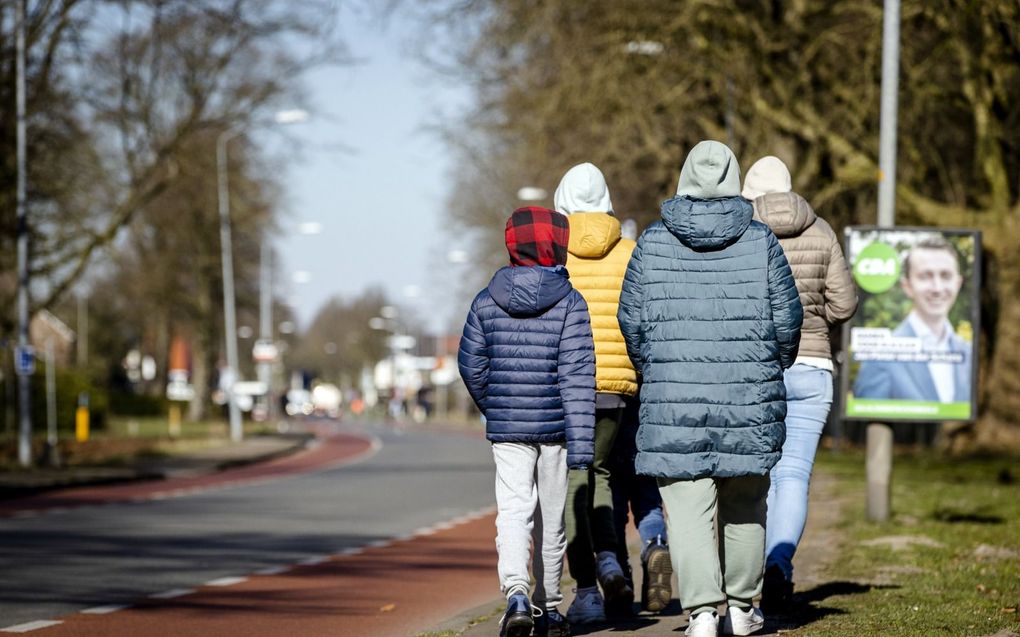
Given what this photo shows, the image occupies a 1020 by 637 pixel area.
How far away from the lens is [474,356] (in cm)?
737

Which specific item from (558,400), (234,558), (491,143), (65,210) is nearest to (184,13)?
(65,210)

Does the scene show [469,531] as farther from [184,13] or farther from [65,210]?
[65,210]

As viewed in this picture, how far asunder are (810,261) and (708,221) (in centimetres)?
135

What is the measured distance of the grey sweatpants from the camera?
24.0 feet

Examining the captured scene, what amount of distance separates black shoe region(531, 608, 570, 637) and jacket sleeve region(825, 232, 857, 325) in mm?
1863

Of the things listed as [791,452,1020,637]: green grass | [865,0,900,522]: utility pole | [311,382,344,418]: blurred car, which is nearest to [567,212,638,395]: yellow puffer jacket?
[791,452,1020,637]: green grass

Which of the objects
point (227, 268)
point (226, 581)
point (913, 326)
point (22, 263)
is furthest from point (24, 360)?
point (227, 268)

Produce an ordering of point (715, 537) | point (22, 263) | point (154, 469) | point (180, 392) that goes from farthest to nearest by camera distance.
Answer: point (180, 392)
point (154, 469)
point (22, 263)
point (715, 537)

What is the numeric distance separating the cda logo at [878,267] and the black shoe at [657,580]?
19.6 ft

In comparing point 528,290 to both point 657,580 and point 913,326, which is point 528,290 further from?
point 913,326

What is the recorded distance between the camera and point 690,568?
6.89 m

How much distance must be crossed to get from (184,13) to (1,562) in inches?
739

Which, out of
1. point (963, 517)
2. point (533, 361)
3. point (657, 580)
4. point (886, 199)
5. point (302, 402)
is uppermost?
point (886, 199)

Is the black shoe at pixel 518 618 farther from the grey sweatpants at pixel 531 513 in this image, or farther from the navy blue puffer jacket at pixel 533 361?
the navy blue puffer jacket at pixel 533 361
